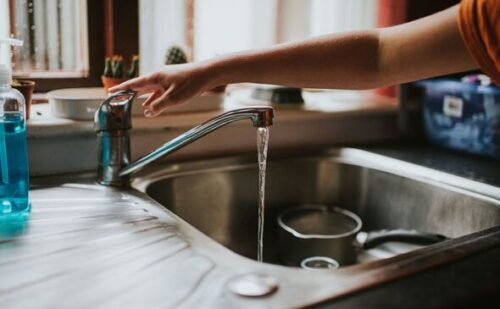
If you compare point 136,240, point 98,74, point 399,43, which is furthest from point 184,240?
point 98,74

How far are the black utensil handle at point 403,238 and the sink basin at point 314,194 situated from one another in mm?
86

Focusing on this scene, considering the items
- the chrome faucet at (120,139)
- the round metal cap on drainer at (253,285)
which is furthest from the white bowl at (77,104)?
the round metal cap on drainer at (253,285)

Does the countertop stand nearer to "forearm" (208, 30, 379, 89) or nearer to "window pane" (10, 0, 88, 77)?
"forearm" (208, 30, 379, 89)

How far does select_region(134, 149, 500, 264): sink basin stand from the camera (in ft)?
3.81

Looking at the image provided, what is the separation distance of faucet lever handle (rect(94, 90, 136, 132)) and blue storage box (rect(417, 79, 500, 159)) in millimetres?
805

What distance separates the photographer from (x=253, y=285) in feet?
2.21

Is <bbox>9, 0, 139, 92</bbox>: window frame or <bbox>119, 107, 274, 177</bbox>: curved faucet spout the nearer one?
<bbox>119, 107, 274, 177</bbox>: curved faucet spout

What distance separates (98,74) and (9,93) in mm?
573

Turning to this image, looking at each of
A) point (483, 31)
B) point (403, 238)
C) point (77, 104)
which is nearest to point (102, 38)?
point (77, 104)

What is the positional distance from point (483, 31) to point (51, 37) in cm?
106

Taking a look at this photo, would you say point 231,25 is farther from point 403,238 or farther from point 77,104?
point 403,238

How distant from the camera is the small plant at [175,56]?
4.44 feet

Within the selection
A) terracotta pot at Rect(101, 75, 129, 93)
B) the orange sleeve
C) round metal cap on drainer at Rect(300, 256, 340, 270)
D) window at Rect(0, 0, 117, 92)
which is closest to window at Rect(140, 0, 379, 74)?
window at Rect(0, 0, 117, 92)

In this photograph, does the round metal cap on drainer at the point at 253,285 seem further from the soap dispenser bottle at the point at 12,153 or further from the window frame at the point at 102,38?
the window frame at the point at 102,38
